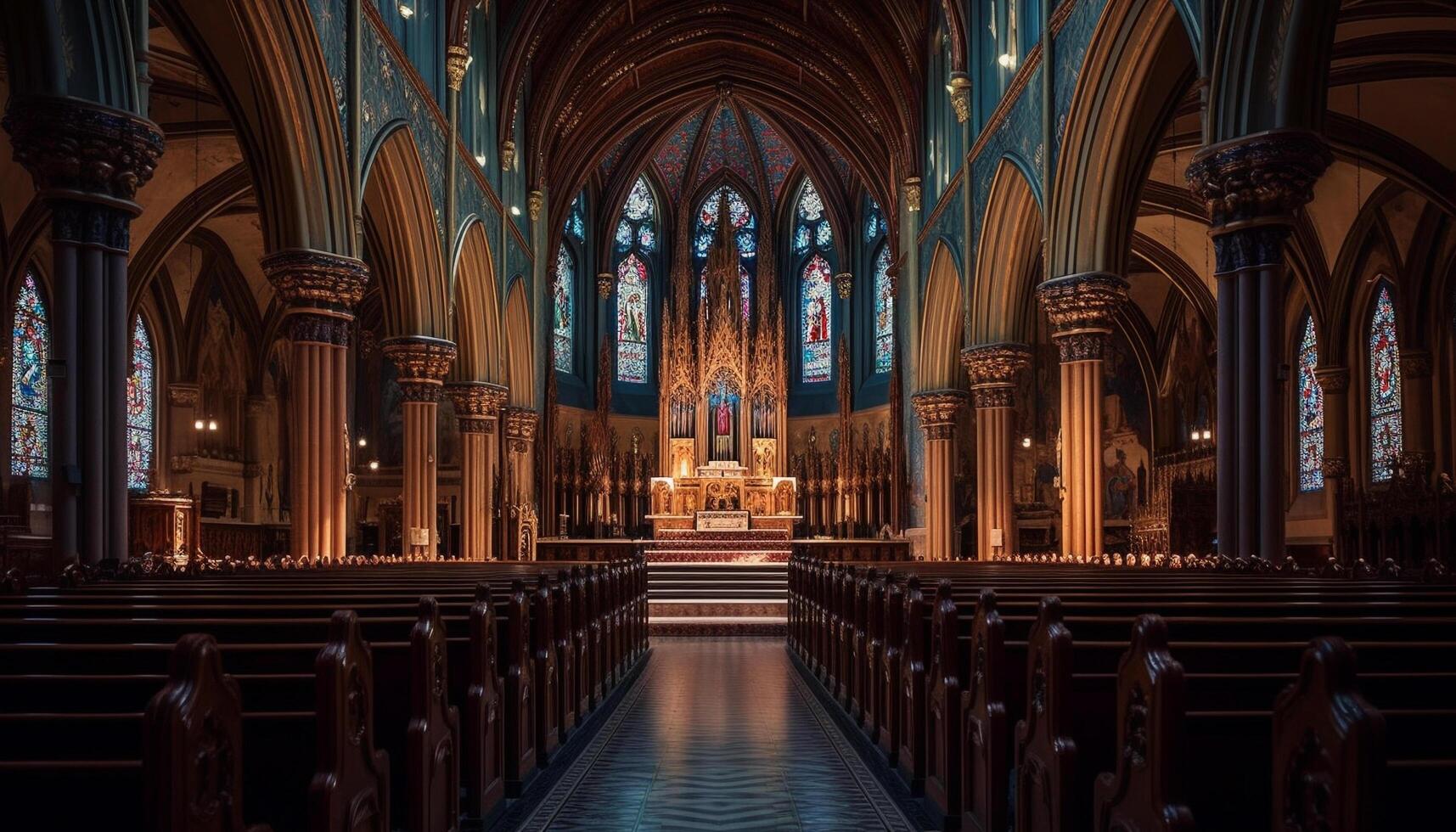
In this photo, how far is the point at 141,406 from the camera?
28062mm

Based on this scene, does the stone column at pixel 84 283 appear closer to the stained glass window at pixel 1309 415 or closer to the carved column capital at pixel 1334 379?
the carved column capital at pixel 1334 379

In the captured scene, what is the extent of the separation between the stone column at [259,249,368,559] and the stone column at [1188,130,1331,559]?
10.2 metres

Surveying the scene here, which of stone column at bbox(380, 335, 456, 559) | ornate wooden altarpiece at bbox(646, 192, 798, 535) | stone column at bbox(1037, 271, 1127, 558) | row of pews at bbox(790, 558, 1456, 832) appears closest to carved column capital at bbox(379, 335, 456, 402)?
stone column at bbox(380, 335, 456, 559)

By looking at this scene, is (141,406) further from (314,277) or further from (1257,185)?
(1257,185)

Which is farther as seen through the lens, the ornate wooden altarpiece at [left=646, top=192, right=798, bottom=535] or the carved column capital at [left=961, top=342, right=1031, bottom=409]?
the ornate wooden altarpiece at [left=646, top=192, right=798, bottom=535]

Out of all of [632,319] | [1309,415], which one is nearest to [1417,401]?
[1309,415]

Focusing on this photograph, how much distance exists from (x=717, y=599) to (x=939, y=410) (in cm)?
802

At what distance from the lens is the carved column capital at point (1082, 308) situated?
17156 millimetres

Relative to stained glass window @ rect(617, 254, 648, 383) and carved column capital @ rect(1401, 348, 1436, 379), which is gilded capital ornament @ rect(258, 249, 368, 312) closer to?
carved column capital @ rect(1401, 348, 1436, 379)

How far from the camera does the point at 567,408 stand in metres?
39.8

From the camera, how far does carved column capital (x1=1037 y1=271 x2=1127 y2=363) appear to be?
17156 mm

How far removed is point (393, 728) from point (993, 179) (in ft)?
60.3

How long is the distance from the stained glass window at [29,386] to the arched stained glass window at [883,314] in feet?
78.0

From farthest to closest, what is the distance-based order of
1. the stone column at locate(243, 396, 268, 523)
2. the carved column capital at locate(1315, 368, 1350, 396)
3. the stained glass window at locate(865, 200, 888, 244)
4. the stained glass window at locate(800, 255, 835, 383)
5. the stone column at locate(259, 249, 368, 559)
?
the stained glass window at locate(800, 255, 835, 383)
the stained glass window at locate(865, 200, 888, 244)
the stone column at locate(243, 396, 268, 523)
the carved column capital at locate(1315, 368, 1350, 396)
the stone column at locate(259, 249, 368, 559)
